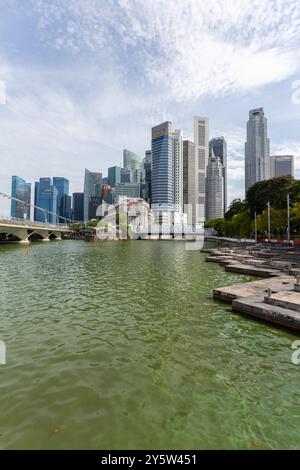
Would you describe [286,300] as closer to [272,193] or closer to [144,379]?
[144,379]

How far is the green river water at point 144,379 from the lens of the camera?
15.7ft

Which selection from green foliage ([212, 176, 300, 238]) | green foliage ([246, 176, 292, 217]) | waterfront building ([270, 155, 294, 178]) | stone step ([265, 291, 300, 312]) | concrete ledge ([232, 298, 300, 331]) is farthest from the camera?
waterfront building ([270, 155, 294, 178])

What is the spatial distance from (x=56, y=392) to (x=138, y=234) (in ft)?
460

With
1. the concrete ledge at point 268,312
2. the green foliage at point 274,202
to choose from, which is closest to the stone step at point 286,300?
the concrete ledge at point 268,312

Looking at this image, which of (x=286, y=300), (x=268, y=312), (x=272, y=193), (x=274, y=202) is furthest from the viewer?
(x=272, y=193)

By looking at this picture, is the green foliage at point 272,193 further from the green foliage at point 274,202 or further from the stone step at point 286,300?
the stone step at point 286,300

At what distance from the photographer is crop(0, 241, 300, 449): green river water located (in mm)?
4797

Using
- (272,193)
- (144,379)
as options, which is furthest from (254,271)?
(272,193)

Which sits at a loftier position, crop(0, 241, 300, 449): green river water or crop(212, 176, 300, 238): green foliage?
crop(212, 176, 300, 238): green foliage

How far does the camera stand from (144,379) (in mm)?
6676

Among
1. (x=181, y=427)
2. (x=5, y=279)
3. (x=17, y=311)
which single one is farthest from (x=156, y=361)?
(x=5, y=279)

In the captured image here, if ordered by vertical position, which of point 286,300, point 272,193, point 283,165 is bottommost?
point 286,300

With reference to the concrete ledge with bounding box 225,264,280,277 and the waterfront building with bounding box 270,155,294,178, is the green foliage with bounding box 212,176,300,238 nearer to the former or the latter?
the concrete ledge with bounding box 225,264,280,277

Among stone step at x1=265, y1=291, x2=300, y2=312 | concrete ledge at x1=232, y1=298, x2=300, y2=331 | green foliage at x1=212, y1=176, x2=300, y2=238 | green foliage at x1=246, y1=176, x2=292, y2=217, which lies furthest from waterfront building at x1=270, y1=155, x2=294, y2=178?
concrete ledge at x1=232, y1=298, x2=300, y2=331
